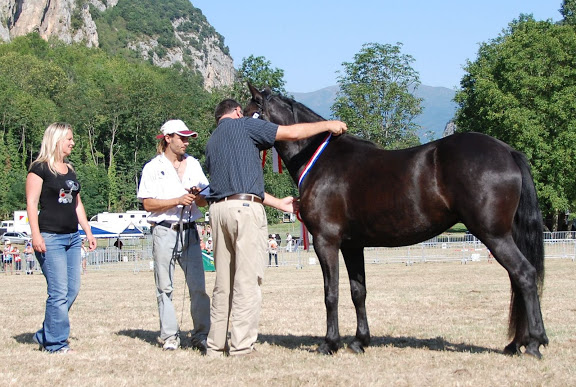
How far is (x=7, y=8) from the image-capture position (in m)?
158

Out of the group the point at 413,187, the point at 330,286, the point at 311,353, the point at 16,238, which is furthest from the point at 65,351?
the point at 16,238

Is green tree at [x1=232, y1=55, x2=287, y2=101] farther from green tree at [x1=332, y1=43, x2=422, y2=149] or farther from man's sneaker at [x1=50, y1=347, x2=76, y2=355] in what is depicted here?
man's sneaker at [x1=50, y1=347, x2=76, y2=355]

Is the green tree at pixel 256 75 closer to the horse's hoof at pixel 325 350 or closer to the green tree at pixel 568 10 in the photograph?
the green tree at pixel 568 10

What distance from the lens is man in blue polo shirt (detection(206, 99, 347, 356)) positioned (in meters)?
7.31

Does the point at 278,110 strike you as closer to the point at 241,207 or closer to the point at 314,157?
the point at 314,157

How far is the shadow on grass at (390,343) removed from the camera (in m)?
7.76

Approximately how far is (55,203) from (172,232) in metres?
1.37

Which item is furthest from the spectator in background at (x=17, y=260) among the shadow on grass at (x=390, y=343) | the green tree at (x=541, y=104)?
the green tree at (x=541, y=104)

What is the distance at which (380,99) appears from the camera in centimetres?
5638

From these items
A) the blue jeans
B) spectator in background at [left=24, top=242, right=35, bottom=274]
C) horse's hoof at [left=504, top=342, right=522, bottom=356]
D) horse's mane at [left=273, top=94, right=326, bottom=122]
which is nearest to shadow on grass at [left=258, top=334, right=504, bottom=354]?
horse's hoof at [left=504, top=342, right=522, bottom=356]

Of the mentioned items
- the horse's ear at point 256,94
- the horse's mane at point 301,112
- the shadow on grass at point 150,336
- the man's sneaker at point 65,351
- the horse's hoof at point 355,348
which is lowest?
the horse's hoof at point 355,348

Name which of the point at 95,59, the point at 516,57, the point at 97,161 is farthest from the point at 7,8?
the point at 516,57

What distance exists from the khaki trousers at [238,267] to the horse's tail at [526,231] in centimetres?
270

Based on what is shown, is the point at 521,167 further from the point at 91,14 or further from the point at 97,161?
the point at 91,14
